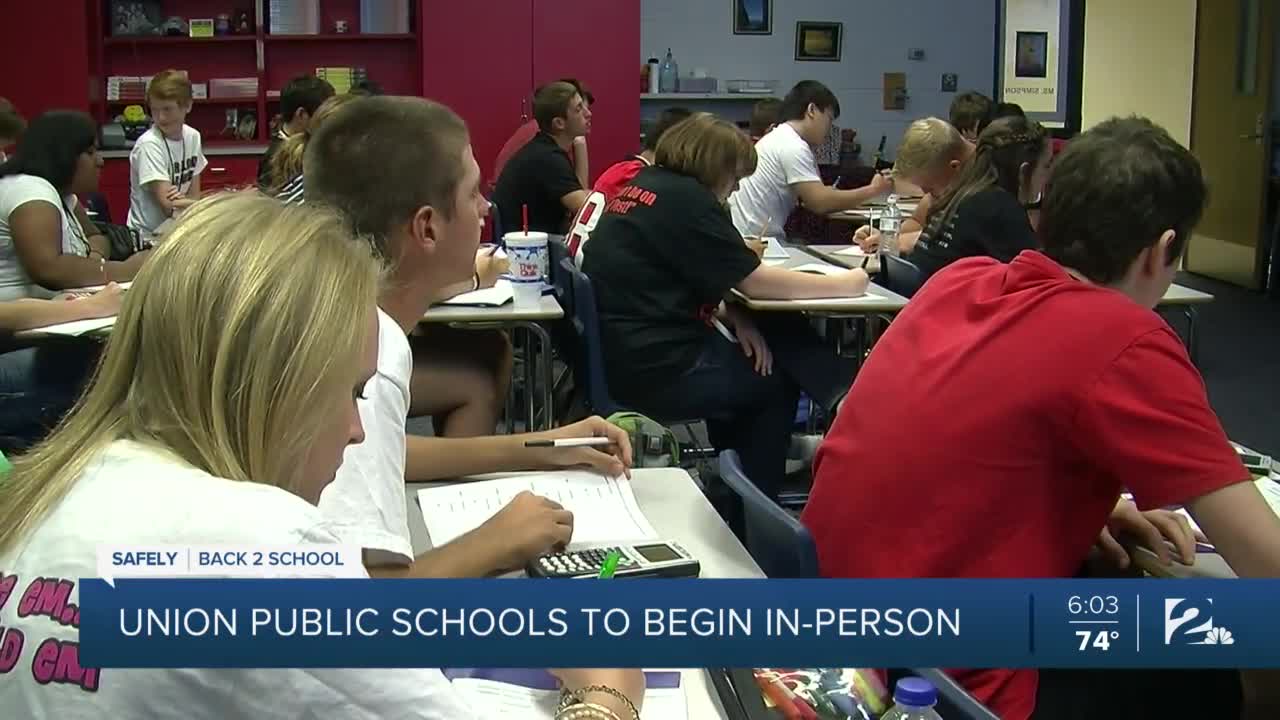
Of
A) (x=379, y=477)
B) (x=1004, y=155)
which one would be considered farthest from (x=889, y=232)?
(x=379, y=477)

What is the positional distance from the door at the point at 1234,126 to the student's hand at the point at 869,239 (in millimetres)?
3788

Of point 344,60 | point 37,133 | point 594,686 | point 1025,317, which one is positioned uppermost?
point 344,60

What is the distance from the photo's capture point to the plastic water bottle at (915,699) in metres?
1.19

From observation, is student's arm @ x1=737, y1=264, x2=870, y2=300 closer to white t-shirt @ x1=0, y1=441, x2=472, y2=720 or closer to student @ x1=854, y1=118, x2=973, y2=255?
student @ x1=854, y1=118, x2=973, y2=255

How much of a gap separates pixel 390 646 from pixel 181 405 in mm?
263

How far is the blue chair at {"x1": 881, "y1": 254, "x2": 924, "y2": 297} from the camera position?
166 inches

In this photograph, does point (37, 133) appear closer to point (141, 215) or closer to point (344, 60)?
point (141, 215)

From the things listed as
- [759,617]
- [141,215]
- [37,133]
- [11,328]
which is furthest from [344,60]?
[759,617]

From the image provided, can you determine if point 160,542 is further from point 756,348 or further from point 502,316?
point 756,348

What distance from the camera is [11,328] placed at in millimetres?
3504

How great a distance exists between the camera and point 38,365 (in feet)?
12.1

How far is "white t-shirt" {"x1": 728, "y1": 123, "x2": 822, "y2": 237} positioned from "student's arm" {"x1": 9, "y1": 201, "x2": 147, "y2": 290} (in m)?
3.00

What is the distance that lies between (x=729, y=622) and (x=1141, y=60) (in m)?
9.88

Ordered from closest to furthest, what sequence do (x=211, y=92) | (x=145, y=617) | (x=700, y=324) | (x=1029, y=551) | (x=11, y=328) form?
(x=145, y=617), (x=1029, y=551), (x=11, y=328), (x=700, y=324), (x=211, y=92)
